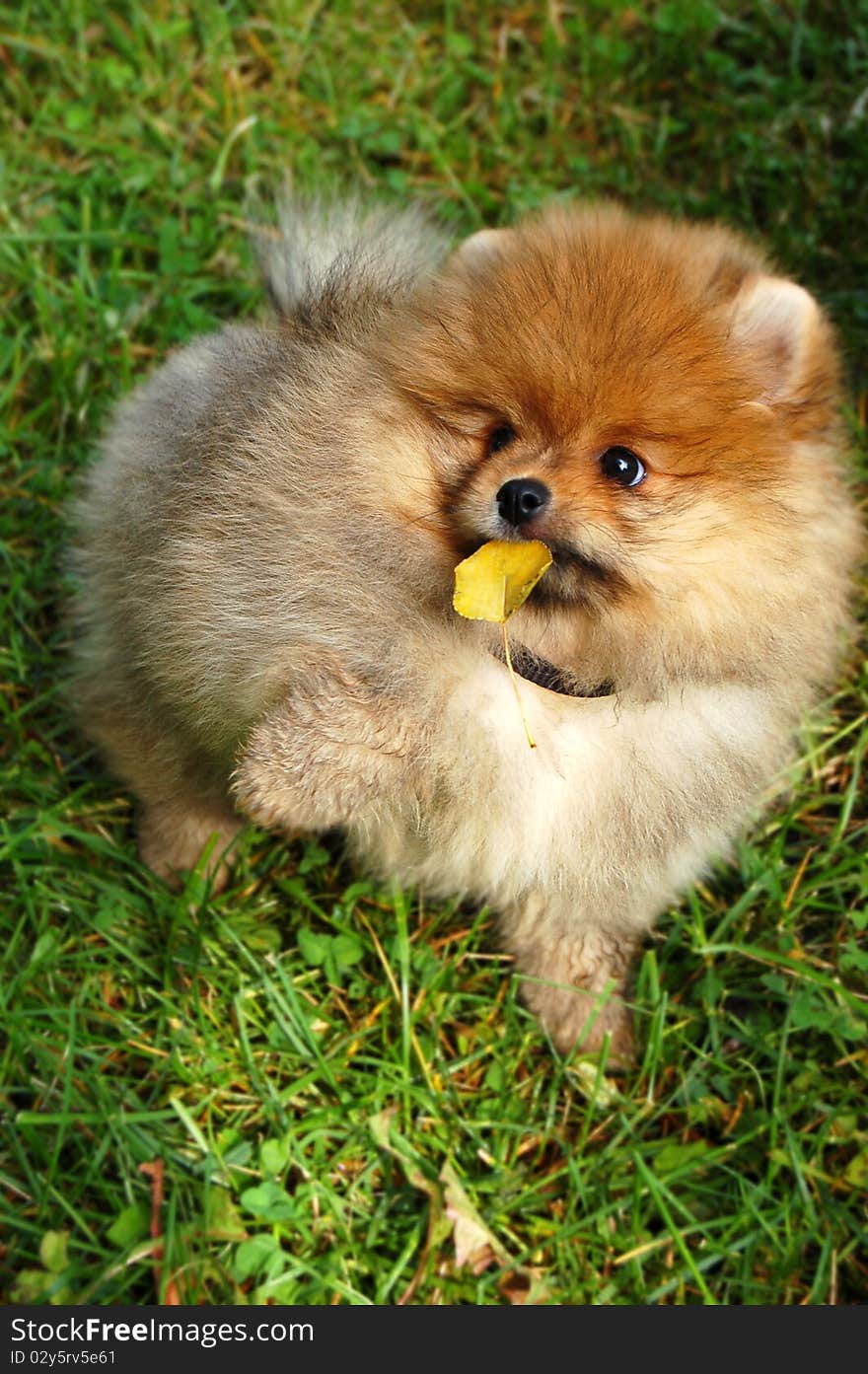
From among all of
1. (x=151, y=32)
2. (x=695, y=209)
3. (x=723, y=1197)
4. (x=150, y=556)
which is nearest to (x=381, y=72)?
(x=151, y=32)

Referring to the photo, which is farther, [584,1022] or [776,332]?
[584,1022]

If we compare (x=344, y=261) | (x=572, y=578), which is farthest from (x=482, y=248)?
(x=572, y=578)

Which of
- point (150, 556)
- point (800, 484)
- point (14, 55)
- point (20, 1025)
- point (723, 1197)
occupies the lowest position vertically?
point (20, 1025)

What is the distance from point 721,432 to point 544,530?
28cm

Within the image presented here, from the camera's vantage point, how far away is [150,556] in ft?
7.00

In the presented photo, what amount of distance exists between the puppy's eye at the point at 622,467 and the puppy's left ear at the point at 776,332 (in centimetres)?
24

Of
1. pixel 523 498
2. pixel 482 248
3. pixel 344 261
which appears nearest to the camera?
pixel 523 498

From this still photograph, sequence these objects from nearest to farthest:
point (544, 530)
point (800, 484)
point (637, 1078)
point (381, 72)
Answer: point (544, 530) < point (800, 484) < point (637, 1078) < point (381, 72)

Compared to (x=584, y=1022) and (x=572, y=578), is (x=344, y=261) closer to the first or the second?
(x=572, y=578)

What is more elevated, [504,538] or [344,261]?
[344,261]

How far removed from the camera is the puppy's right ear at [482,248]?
1.94 meters

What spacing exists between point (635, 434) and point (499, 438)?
0.62 feet

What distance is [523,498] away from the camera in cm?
165

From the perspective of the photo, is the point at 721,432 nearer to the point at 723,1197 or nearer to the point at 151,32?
the point at 723,1197
